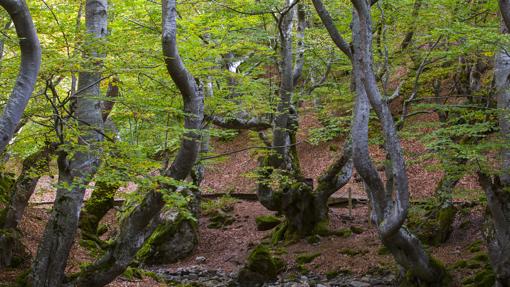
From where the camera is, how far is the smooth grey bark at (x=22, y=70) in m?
3.76

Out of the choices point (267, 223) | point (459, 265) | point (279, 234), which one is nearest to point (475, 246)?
point (459, 265)

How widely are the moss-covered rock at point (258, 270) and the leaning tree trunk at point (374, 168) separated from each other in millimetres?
3695

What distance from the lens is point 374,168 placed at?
7.30m

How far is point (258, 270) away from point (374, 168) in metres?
4.62

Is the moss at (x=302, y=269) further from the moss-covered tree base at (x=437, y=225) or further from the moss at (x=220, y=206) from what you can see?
the moss at (x=220, y=206)

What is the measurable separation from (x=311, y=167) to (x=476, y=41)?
13225 mm

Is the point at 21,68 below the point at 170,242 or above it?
above

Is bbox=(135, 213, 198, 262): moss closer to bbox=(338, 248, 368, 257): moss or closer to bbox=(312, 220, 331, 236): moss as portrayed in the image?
bbox=(312, 220, 331, 236): moss

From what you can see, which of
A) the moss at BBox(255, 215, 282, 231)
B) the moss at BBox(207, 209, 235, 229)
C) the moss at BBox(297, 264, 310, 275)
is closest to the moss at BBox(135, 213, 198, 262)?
the moss at BBox(207, 209, 235, 229)

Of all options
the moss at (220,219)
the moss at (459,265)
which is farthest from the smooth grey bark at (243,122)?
the moss at (459,265)

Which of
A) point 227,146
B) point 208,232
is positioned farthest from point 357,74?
point 227,146

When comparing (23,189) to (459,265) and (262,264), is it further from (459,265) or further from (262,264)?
(459,265)

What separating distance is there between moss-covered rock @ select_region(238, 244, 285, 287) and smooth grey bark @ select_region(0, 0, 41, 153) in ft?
25.2

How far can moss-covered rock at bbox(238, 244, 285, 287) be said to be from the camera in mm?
10617
